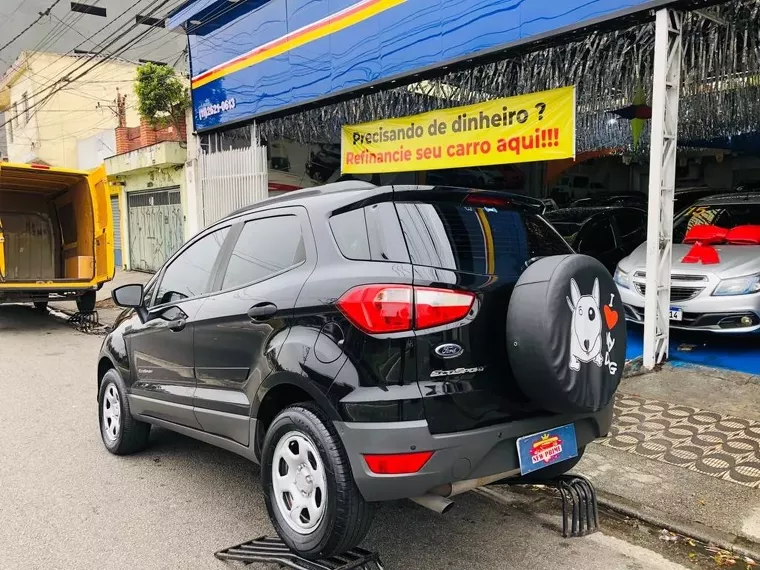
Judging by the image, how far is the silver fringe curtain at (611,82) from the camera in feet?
22.3

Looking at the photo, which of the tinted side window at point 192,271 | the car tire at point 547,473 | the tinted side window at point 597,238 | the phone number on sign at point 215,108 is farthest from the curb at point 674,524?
the phone number on sign at point 215,108

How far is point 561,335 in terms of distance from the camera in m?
2.61

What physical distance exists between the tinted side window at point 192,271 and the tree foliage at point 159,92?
11.0 meters

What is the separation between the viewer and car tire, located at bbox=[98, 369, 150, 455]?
4.52 metres

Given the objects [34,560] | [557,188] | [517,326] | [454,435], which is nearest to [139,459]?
[34,560]

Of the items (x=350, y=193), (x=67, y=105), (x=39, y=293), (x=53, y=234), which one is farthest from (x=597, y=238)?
(x=67, y=105)

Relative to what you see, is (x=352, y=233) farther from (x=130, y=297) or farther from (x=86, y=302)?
(x=86, y=302)

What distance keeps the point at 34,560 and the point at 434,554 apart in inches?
80.5

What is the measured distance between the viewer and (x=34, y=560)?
124 inches

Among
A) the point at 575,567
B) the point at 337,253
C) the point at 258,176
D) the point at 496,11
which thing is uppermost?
the point at 496,11

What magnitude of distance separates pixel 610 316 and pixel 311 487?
162cm

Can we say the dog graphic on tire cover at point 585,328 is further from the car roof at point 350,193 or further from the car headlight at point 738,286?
the car headlight at point 738,286

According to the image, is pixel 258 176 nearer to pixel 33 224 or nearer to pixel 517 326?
pixel 33 224

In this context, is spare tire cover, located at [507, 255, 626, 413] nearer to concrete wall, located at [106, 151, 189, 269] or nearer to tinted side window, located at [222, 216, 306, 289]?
tinted side window, located at [222, 216, 306, 289]
